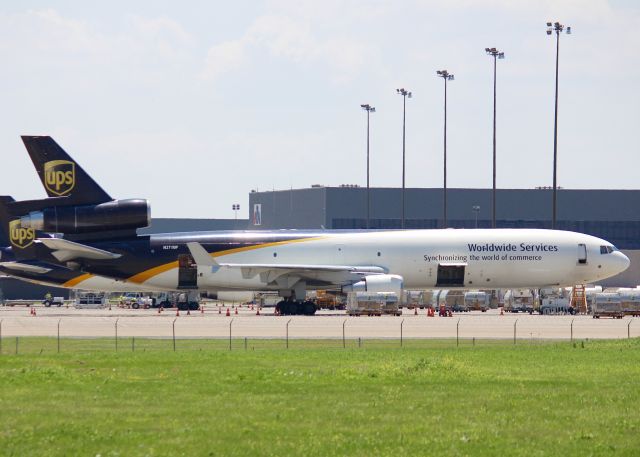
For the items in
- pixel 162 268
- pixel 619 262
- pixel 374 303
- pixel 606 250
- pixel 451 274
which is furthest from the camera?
pixel 606 250

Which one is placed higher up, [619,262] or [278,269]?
[619,262]

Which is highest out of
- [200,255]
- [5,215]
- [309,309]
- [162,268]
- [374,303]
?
[5,215]

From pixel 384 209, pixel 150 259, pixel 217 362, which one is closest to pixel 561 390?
pixel 217 362

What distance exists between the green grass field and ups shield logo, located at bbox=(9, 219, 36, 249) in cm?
3971

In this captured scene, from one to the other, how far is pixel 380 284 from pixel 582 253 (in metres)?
14.9

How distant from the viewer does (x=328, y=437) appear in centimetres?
2278

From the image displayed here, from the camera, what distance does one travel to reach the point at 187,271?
8162 cm

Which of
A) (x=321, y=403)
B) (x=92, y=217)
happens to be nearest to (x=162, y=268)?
(x=92, y=217)

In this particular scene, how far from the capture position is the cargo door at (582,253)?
8212cm

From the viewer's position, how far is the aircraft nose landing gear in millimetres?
81500

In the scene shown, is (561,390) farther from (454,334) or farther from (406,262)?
(406,262)

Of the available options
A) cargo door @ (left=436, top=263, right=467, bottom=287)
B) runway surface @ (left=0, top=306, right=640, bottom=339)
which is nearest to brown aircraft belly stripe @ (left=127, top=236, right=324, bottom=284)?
runway surface @ (left=0, top=306, right=640, bottom=339)

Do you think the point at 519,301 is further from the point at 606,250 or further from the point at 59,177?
the point at 59,177

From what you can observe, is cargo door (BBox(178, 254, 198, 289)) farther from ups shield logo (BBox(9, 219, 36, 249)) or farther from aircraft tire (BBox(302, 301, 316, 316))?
ups shield logo (BBox(9, 219, 36, 249))
